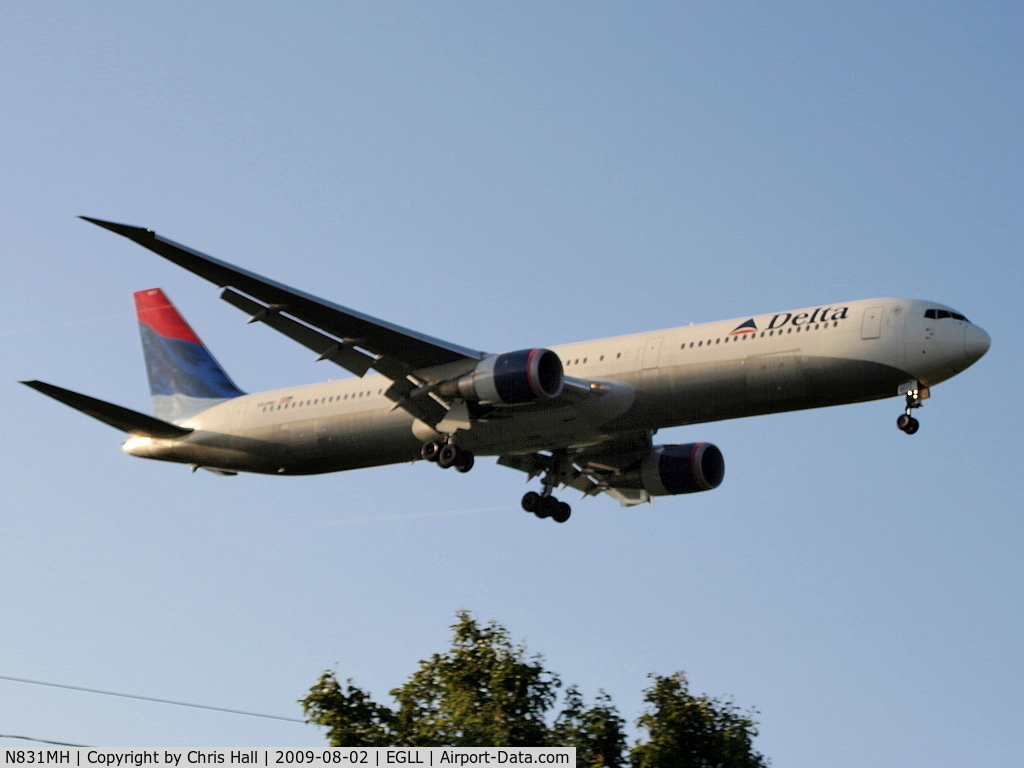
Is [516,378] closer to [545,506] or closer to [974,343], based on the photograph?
[545,506]

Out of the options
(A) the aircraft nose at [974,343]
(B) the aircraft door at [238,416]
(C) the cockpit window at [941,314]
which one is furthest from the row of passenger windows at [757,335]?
(B) the aircraft door at [238,416]

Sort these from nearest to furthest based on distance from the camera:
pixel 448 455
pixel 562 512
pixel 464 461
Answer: pixel 448 455, pixel 464 461, pixel 562 512

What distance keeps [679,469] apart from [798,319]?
27.1 feet

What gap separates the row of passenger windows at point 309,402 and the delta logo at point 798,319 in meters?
10.6

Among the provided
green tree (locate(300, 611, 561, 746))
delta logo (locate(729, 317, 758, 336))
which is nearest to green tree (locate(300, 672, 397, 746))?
green tree (locate(300, 611, 561, 746))

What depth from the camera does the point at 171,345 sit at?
4722 cm

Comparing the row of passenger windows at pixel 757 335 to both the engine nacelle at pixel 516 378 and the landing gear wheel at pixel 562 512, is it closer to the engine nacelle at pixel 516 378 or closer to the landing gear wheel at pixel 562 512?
the engine nacelle at pixel 516 378

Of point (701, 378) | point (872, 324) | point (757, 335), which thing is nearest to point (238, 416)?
point (701, 378)

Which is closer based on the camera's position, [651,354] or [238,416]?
[651,354]

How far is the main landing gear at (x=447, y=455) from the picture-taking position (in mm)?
36844

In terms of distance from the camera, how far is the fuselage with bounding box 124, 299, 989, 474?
32875mm

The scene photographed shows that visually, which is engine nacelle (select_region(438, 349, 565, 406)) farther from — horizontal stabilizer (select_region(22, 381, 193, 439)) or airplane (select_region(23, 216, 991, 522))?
horizontal stabilizer (select_region(22, 381, 193, 439))

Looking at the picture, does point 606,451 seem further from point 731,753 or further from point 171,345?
point 171,345

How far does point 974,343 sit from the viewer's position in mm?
32750
